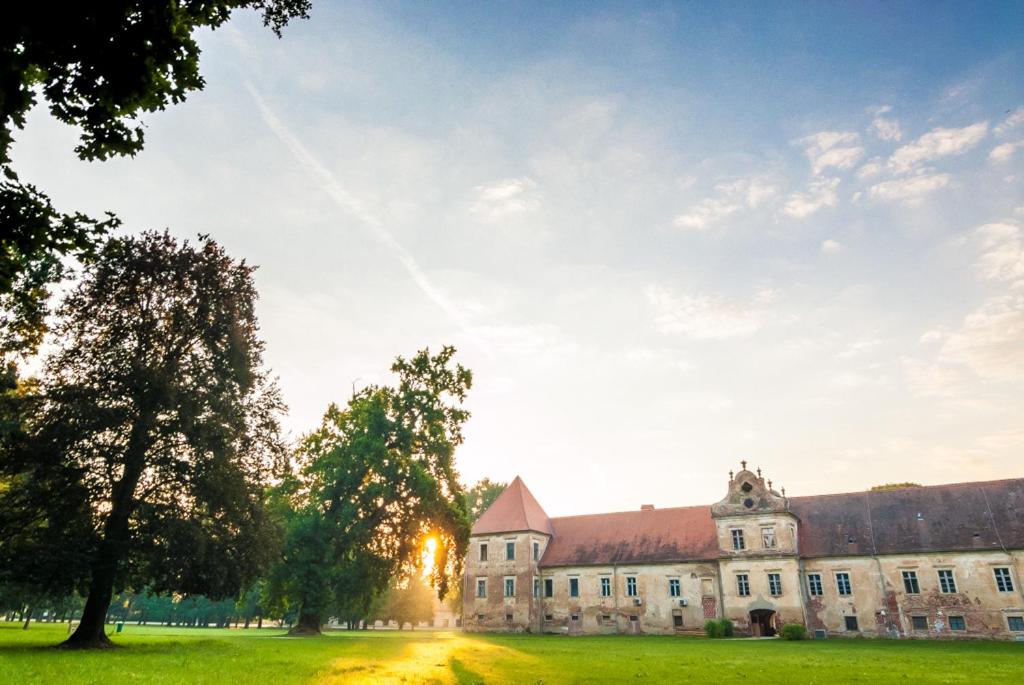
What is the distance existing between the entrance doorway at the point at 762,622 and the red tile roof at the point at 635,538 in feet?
14.5

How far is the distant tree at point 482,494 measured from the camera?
72.1m

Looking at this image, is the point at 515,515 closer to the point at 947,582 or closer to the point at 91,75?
the point at 947,582

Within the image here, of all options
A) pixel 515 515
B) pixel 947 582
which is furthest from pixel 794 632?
pixel 515 515

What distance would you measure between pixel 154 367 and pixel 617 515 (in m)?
40.3

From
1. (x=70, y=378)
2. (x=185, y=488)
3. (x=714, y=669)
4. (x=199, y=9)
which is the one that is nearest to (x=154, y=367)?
(x=70, y=378)

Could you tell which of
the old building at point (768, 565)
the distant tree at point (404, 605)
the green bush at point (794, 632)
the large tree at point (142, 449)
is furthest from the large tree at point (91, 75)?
the distant tree at point (404, 605)

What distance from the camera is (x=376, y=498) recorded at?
114 feet

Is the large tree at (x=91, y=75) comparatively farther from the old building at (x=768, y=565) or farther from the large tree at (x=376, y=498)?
the old building at (x=768, y=565)

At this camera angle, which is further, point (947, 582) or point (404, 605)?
point (404, 605)

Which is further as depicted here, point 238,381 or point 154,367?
point 238,381

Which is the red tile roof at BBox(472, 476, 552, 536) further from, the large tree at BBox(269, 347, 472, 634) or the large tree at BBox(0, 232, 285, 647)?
the large tree at BBox(0, 232, 285, 647)

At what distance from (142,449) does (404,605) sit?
59439 millimetres

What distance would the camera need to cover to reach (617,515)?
5194cm

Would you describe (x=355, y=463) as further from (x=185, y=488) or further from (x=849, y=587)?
(x=849, y=587)
